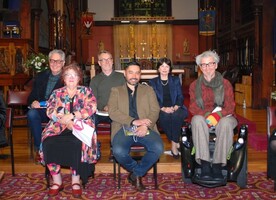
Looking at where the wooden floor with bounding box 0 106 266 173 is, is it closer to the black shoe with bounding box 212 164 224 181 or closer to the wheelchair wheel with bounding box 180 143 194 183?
the wheelchair wheel with bounding box 180 143 194 183

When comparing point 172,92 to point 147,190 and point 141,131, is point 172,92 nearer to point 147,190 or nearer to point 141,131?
point 141,131

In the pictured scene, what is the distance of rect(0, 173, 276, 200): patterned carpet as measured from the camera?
3.89 metres

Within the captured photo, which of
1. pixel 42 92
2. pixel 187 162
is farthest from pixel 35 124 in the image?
pixel 187 162

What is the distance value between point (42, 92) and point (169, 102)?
5.10 ft

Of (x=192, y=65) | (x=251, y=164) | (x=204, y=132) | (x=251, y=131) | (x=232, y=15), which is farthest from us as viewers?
(x=192, y=65)

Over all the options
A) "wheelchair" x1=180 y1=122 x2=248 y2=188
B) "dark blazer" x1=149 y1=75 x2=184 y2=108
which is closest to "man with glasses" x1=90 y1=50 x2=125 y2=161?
"dark blazer" x1=149 y1=75 x2=184 y2=108

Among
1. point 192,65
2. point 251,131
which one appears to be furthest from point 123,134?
point 192,65

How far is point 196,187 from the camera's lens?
13.7 ft

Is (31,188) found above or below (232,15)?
below

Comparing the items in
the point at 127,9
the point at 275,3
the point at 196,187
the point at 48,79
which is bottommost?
the point at 196,187

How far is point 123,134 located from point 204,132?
2.72ft

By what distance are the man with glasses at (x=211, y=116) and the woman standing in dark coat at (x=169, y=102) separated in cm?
44

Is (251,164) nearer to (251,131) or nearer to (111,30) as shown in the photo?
(251,131)

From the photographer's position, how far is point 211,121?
160 inches
